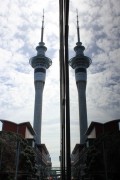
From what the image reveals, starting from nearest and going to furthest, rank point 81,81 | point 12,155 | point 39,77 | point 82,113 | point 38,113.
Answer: point 12,155 → point 38,113 → point 82,113 → point 39,77 → point 81,81

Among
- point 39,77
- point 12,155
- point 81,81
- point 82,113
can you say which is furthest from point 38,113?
point 12,155

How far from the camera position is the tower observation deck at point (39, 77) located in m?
62.2

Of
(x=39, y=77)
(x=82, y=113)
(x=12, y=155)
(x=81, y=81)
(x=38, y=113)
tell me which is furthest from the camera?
(x=81, y=81)

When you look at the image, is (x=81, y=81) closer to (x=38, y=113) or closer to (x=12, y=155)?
(x=38, y=113)

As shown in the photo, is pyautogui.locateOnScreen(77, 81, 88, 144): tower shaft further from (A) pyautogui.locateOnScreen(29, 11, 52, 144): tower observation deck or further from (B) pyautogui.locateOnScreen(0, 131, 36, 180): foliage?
(B) pyautogui.locateOnScreen(0, 131, 36, 180): foliage

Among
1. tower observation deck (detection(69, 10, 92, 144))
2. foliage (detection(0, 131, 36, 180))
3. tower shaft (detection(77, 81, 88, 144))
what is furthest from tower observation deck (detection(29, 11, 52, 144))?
foliage (detection(0, 131, 36, 180))

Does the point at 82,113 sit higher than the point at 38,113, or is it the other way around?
the point at 82,113

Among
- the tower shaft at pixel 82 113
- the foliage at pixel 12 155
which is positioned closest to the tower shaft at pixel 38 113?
the tower shaft at pixel 82 113

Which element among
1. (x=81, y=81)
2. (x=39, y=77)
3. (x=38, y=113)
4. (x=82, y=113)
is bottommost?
(x=38, y=113)

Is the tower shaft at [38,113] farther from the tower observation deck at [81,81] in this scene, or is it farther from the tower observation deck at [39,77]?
the tower observation deck at [81,81]

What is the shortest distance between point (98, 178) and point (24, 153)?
945cm

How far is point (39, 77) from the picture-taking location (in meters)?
72.8

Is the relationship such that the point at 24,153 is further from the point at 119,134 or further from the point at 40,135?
the point at 40,135

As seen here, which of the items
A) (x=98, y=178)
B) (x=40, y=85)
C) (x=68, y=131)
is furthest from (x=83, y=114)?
(x=68, y=131)
